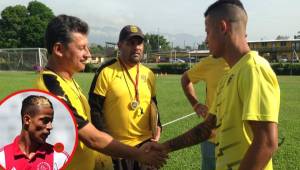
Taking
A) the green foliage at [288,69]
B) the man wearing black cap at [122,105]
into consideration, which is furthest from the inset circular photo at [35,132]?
the green foliage at [288,69]

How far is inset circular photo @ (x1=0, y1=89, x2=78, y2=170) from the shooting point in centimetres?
237

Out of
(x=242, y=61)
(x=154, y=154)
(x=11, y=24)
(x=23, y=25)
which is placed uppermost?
(x=11, y=24)

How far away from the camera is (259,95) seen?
7.96ft

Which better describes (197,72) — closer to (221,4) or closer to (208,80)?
(208,80)

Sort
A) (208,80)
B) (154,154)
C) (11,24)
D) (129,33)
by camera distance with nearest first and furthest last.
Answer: (154,154)
(129,33)
(208,80)
(11,24)

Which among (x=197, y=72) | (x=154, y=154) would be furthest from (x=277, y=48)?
(x=154, y=154)

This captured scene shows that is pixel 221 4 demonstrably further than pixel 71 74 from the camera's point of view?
No

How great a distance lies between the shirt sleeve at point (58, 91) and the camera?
2.86 metres

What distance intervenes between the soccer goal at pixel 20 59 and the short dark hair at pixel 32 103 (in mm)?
51500

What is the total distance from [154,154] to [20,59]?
52.5 meters

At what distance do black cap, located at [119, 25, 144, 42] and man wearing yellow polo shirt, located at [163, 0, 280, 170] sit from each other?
7.26 ft

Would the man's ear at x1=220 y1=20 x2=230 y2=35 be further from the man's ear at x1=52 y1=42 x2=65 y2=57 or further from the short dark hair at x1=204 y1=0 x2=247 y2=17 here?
the man's ear at x1=52 y1=42 x2=65 y2=57

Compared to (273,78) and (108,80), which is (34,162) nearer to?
(273,78)

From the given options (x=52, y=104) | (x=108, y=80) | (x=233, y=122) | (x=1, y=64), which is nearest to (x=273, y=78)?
(x=233, y=122)
